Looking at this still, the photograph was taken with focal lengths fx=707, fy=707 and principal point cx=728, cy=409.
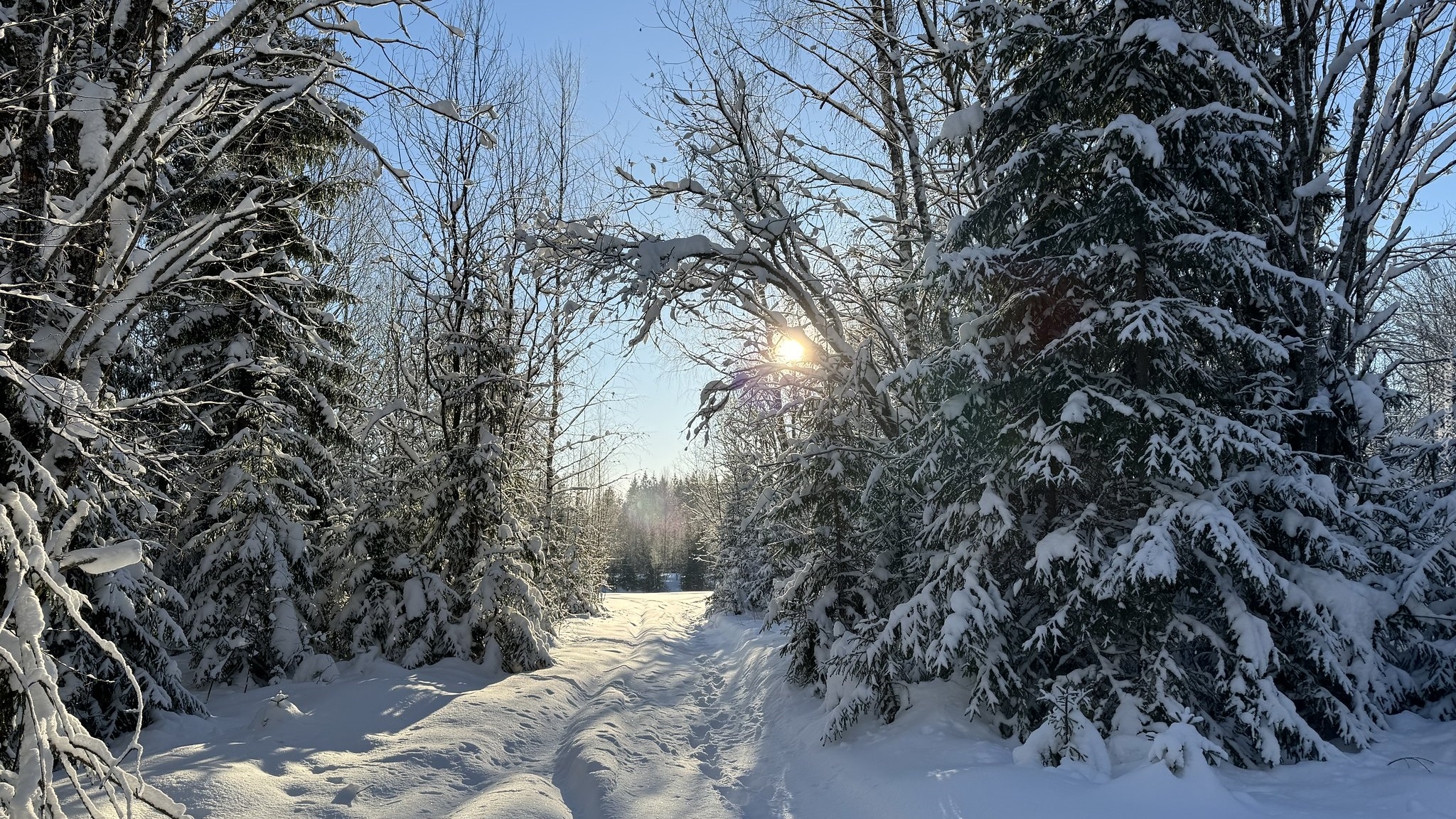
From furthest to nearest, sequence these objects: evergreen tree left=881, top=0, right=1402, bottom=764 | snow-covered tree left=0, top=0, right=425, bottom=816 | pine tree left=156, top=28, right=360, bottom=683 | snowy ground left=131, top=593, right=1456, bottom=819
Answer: pine tree left=156, top=28, right=360, bottom=683 < evergreen tree left=881, top=0, right=1402, bottom=764 < snowy ground left=131, top=593, right=1456, bottom=819 < snow-covered tree left=0, top=0, right=425, bottom=816

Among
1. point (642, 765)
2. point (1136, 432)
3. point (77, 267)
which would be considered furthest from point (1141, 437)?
point (77, 267)

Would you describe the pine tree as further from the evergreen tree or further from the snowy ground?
the evergreen tree

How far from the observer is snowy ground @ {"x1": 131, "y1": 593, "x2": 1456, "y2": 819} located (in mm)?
4277

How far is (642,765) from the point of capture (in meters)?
6.93

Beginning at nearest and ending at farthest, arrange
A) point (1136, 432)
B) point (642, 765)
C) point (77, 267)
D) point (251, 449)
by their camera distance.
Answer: point (77, 267), point (1136, 432), point (642, 765), point (251, 449)

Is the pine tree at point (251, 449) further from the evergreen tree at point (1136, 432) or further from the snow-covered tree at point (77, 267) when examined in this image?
the evergreen tree at point (1136, 432)

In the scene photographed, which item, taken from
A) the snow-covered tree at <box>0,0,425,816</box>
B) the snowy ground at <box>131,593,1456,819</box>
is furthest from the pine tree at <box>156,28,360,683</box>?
the snow-covered tree at <box>0,0,425,816</box>

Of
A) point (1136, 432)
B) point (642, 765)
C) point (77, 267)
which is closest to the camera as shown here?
point (77, 267)

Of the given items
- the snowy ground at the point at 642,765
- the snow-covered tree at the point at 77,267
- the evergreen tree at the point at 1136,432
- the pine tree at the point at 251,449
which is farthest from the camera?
the pine tree at the point at 251,449

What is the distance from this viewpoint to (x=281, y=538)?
955 cm

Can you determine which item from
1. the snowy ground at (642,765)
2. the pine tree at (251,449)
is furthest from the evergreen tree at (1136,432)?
the pine tree at (251,449)

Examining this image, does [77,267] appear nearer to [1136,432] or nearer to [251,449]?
[251,449]

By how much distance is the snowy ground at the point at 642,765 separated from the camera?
4.28 meters

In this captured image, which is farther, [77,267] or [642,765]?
[642,765]
